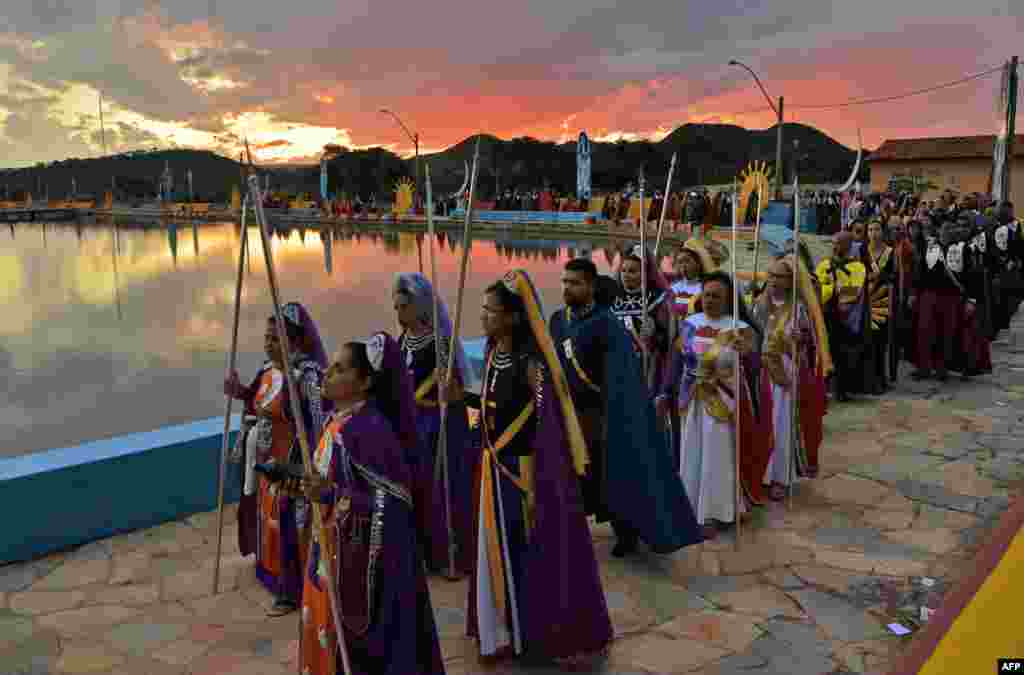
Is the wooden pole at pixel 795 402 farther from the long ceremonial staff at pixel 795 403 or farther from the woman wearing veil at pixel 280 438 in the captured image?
the woman wearing veil at pixel 280 438

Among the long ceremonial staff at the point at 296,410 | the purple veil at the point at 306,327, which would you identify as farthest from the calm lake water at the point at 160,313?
the long ceremonial staff at the point at 296,410

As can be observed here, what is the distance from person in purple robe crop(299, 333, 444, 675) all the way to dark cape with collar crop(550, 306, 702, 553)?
65.1 inches

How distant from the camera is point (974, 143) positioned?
4419cm

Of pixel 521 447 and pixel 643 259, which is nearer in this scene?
pixel 521 447

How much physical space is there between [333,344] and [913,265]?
10350 millimetres

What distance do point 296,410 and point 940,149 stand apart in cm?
5010

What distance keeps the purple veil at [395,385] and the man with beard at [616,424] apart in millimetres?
1470

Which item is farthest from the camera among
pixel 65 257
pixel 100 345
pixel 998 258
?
pixel 65 257

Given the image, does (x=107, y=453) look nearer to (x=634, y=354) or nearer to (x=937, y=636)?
(x=634, y=354)

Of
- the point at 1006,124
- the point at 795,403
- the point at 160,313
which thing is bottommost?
the point at 160,313

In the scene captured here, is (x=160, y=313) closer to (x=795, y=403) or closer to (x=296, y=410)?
(x=795, y=403)

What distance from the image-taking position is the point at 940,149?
4481 cm

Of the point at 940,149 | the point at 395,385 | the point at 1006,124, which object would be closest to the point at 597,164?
the point at 940,149

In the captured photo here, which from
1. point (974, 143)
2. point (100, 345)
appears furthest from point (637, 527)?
point (974, 143)
